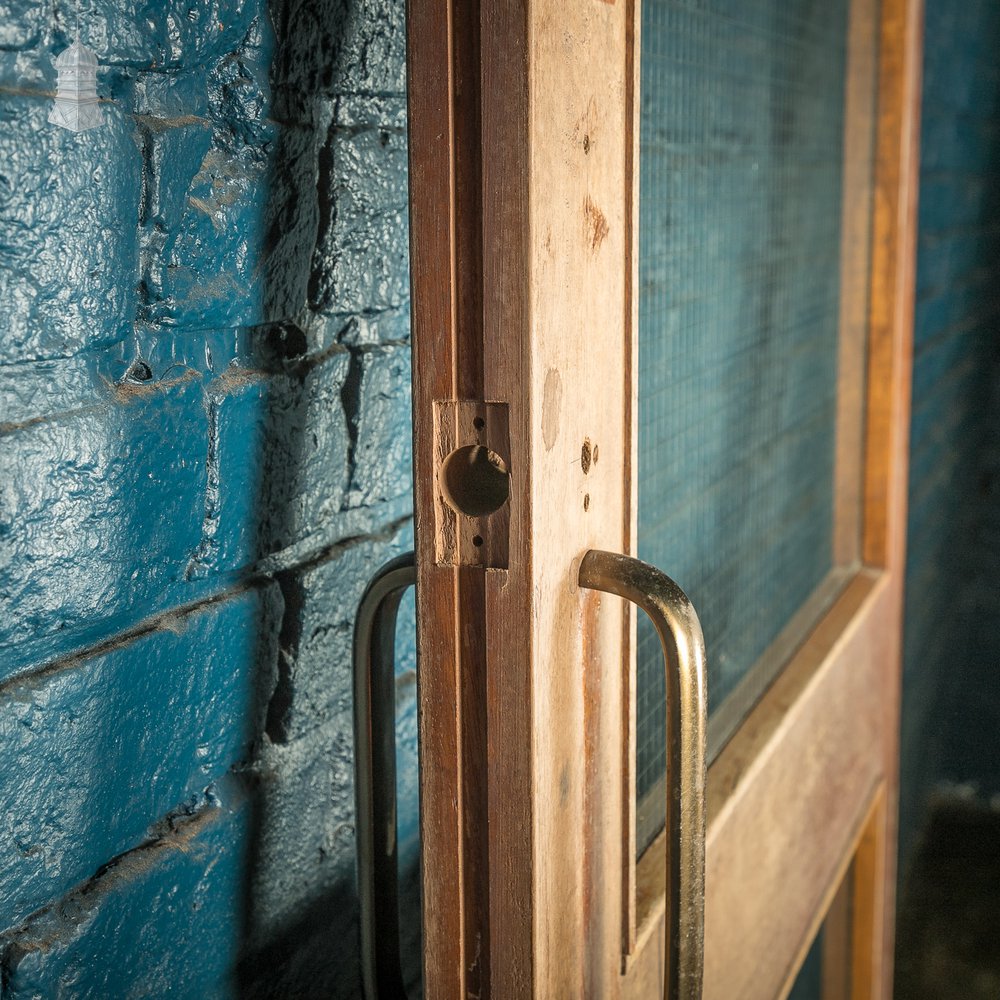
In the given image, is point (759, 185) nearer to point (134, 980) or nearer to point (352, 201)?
point (352, 201)

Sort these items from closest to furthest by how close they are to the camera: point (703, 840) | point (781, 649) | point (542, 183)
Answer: point (542, 183) → point (703, 840) → point (781, 649)

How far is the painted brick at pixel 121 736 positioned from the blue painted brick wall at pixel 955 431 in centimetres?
209

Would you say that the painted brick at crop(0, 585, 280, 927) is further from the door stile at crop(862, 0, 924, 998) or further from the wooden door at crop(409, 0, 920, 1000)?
the door stile at crop(862, 0, 924, 998)

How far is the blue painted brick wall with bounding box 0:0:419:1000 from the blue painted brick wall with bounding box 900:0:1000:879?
1984 mm

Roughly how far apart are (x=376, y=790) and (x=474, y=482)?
254mm

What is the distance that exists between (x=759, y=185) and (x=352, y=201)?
572 mm

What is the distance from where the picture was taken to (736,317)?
113cm

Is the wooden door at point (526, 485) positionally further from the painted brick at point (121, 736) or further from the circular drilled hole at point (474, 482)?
the painted brick at point (121, 736)

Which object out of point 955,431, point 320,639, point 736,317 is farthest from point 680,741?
point 955,431

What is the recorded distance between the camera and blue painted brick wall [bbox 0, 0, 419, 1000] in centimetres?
59

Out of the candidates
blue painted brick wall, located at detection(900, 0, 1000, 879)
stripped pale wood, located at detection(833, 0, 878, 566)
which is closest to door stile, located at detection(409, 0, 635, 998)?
stripped pale wood, located at detection(833, 0, 878, 566)

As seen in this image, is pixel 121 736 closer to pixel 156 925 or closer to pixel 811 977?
pixel 156 925

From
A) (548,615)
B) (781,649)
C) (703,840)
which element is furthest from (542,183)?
(781,649)

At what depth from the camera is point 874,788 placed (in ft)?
5.19
